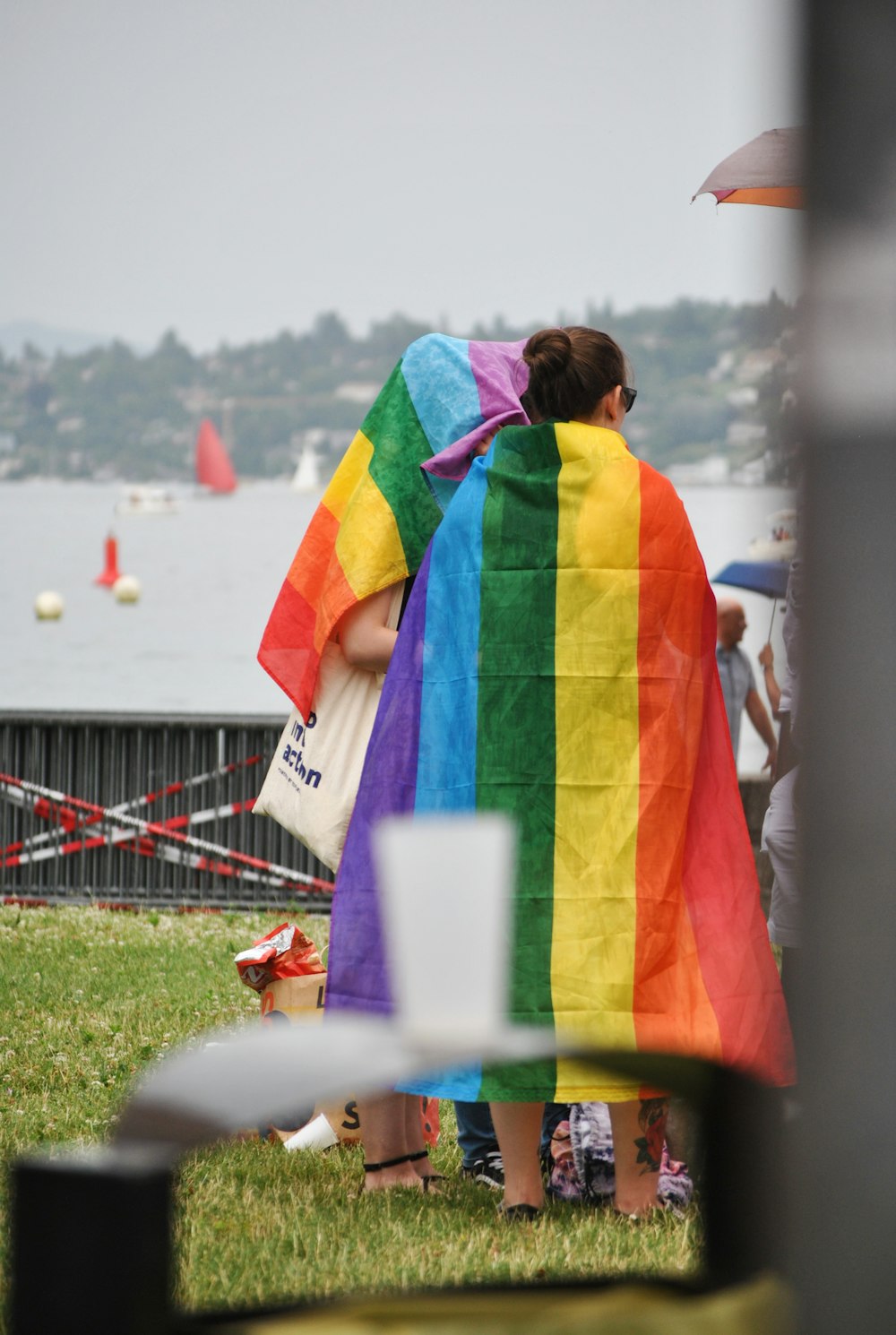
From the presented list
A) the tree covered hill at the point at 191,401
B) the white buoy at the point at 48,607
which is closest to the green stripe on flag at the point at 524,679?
the tree covered hill at the point at 191,401

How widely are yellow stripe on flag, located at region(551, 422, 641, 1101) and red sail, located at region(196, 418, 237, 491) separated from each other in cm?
4128

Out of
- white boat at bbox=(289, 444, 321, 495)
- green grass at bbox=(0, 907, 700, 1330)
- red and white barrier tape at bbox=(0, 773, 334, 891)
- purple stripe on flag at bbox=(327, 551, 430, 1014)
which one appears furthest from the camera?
white boat at bbox=(289, 444, 321, 495)

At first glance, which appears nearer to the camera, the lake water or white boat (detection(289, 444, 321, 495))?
the lake water

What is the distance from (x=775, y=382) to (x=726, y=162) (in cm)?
389

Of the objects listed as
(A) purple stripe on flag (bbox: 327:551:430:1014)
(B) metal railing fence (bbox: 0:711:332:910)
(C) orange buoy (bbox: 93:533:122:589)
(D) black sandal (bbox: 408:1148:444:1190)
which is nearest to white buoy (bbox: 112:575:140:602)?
(C) orange buoy (bbox: 93:533:122:589)

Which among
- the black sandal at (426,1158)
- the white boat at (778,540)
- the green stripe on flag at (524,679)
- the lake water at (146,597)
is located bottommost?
the lake water at (146,597)

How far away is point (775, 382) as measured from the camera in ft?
3.79

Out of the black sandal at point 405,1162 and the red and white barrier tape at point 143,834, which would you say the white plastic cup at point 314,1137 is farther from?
the red and white barrier tape at point 143,834

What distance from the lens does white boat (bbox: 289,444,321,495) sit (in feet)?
147

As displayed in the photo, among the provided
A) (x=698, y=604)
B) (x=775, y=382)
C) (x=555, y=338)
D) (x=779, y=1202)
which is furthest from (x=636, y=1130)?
(x=775, y=382)

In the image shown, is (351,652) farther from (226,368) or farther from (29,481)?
(29,481)

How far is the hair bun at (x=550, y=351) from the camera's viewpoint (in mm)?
3430

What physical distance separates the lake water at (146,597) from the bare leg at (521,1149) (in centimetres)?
1947

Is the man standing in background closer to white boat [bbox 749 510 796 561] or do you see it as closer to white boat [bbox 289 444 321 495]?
white boat [bbox 749 510 796 561]
